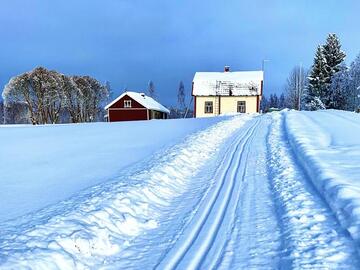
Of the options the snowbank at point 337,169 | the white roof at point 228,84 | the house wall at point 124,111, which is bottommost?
the snowbank at point 337,169

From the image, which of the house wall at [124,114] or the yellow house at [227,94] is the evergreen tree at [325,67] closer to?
the yellow house at [227,94]

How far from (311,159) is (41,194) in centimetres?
639

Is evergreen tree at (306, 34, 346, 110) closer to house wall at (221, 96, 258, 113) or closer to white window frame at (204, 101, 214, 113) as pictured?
house wall at (221, 96, 258, 113)

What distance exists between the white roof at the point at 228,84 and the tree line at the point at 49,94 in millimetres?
23943

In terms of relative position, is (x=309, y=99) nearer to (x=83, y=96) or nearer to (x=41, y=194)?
(x=83, y=96)

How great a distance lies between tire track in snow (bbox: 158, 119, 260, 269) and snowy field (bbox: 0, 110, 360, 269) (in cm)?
1

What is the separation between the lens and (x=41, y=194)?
26.8 feet

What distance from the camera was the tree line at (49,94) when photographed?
189 ft

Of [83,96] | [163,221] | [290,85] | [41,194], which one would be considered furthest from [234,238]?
[290,85]

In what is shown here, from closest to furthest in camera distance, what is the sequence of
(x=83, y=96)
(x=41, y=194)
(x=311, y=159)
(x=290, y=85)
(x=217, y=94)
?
(x=41, y=194) < (x=311, y=159) < (x=217, y=94) < (x=83, y=96) < (x=290, y=85)

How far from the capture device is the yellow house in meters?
51.7

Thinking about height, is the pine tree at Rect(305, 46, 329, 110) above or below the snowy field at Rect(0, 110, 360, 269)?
above

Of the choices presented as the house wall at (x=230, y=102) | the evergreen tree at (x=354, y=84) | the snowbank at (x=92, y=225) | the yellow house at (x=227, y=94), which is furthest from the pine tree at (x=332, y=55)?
the snowbank at (x=92, y=225)

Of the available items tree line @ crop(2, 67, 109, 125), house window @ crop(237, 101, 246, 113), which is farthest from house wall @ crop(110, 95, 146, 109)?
house window @ crop(237, 101, 246, 113)
